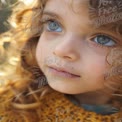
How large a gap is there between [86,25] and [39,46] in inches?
8.2

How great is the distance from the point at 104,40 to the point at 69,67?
5.1 inches

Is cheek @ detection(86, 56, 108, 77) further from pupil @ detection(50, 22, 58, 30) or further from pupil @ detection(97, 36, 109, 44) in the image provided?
pupil @ detection(50, 22, 58, 30)

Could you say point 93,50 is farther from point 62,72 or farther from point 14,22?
point 14,22

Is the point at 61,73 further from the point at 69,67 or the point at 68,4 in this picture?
the point at 68,4

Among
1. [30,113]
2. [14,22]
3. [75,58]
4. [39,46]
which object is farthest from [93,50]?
[14,22]

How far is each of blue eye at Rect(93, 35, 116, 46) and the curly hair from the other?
23 mm

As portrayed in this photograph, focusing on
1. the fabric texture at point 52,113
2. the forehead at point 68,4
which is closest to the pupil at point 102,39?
the forehead at point 68,4

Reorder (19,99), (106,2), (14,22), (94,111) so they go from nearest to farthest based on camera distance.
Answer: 1. (106,2)
2. (94,111)
3. (19,99)
4. (14,22)

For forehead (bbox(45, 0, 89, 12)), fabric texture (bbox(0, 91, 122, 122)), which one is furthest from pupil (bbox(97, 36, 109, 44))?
fabric texture (bbox(0, 91, 122, 122))

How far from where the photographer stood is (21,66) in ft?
4.82

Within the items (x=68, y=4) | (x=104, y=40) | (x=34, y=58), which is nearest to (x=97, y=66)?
(x=104, y=40)

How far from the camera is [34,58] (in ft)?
4.75

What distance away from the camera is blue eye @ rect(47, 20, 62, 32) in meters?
1.25

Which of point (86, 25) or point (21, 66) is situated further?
point (21, 66)
